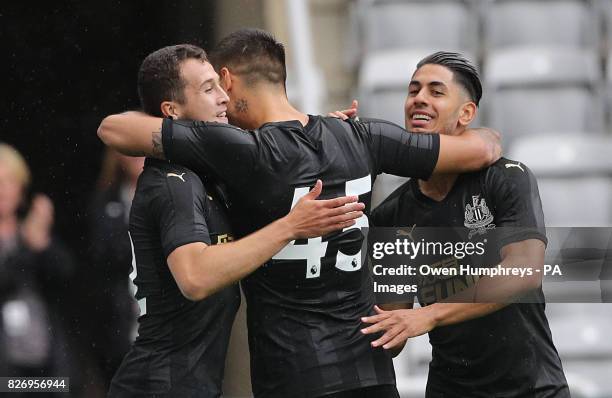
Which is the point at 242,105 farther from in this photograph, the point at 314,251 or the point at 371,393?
the point at 371,393

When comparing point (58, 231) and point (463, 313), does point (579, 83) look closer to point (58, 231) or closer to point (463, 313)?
point (463, 313)

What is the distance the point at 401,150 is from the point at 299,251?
237 millimetres

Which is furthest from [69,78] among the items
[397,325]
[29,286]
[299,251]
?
[397,325]

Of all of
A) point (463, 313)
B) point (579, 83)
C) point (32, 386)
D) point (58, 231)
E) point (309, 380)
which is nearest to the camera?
point (309, 380)

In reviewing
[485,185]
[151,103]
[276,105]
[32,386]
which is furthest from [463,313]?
[32,386]

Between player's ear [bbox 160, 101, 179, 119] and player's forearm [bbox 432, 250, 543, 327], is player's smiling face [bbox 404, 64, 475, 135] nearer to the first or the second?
player's forearm [bbox 432, 250, 543, 327]

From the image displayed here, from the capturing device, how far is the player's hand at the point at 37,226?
2.35m

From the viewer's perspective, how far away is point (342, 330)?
1.66 m

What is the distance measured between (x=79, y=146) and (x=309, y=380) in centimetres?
107

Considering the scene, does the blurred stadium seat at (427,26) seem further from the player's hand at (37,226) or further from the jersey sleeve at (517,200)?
the jersey sleeve at (517,200)

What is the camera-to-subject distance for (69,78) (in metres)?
2.49

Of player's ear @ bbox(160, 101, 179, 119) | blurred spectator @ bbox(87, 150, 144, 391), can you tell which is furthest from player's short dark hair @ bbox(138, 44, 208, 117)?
blurred spectator @ bbox(87, 150, 144, 391)

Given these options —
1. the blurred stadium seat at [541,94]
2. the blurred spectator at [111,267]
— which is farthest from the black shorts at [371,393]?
the blurred stadium seat at [541,94]

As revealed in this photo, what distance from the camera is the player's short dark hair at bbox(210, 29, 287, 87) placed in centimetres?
167
